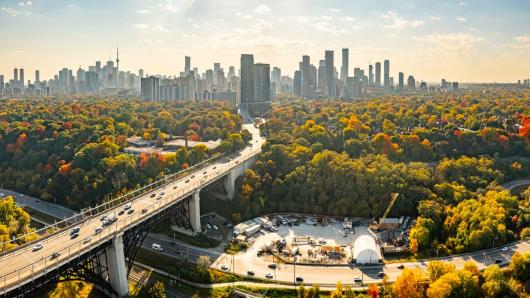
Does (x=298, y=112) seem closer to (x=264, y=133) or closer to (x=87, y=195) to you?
(x=264, y=133)

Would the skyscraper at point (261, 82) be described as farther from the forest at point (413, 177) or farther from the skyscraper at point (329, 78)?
the forest at point (413, 177)

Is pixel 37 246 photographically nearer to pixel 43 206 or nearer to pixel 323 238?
pixel 323 238

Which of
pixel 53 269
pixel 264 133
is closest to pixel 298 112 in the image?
pixel 264 133

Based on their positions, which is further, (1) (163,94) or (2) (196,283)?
(1) (163,94)

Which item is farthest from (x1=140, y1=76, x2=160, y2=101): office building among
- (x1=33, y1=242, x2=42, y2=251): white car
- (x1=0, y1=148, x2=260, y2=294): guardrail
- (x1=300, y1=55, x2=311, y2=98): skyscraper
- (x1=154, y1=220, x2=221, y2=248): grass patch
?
(x1=33, y1=242, x2=42, y2=251): white car

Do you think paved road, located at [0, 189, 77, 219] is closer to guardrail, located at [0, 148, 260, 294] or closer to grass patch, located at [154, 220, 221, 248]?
grass patch, located at [154, 220, 221, 248]

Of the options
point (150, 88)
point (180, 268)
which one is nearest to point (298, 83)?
point (150, 88)
